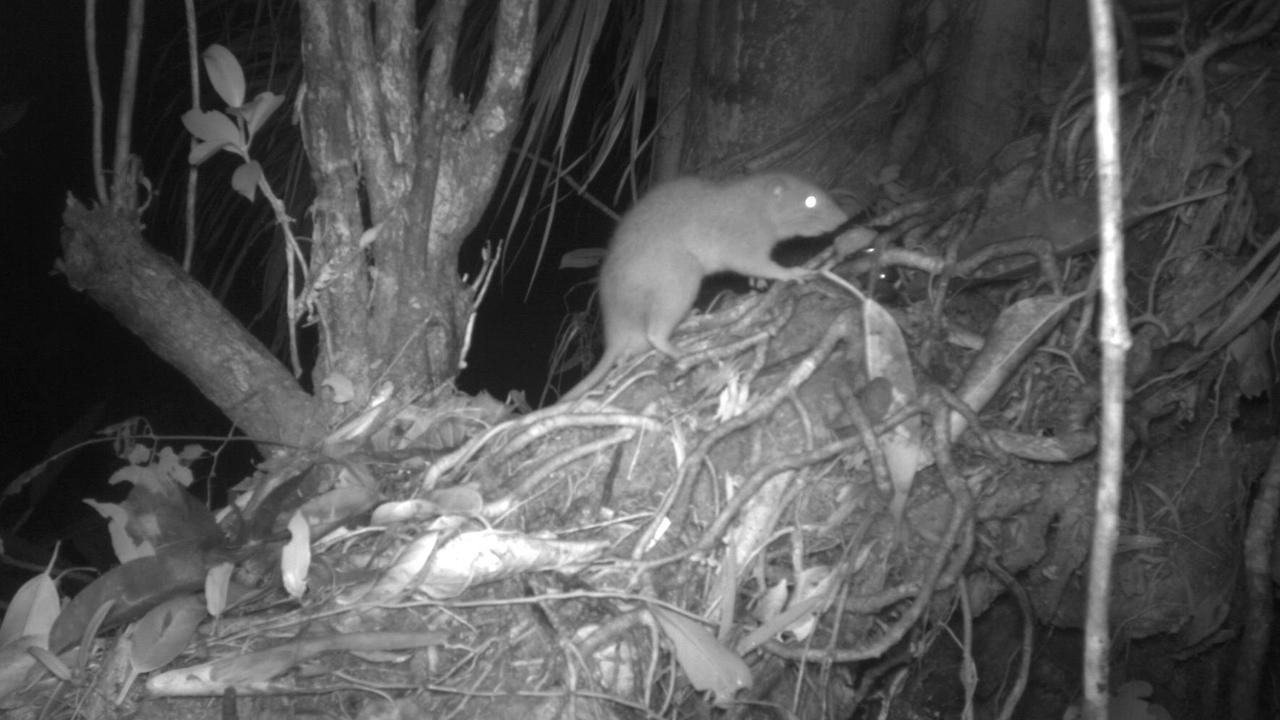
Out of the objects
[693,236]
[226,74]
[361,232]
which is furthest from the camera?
[693,236]

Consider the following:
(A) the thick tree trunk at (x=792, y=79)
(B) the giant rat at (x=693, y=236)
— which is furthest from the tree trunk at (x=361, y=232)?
(A) the thick tree trunk at (x=792, y=79)

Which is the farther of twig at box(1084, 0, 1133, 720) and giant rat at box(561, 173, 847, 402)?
giant rat at box(561, 173, 847, 402)

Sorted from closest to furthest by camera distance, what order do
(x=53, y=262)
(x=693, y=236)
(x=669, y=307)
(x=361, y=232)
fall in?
(x=361, y=232) < (x=669, y=307) < (x=693, y=236) < (x=53, y=262)

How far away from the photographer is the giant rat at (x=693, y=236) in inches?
128

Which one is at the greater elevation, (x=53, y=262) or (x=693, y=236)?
(x=693, y=236)

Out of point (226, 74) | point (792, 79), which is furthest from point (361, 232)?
point (792, 79)

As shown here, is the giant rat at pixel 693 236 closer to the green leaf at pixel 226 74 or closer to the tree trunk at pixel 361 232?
the tree trunk at pixel 361 232

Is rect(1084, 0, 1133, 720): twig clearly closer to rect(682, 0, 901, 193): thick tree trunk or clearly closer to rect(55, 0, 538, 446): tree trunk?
rect(55, 0, 538, 446): tree trunk

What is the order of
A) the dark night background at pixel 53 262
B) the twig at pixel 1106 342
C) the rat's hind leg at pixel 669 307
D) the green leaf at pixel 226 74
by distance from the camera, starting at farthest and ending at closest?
the dark night background at pixel 53 262
the rat's hind leg at pixel 669 307
the green leaf at pixel 226 74
the twig at pixel 1106 342

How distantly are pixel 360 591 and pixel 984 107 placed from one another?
2316 millimetres

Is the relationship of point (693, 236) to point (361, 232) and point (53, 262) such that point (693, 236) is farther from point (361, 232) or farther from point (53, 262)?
point (53, 262)

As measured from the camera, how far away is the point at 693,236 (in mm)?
3375

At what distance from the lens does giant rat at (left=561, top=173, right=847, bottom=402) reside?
324cm

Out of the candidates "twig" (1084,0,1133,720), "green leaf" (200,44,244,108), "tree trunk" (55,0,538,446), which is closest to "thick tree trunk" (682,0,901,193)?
"tree trunk" (55,0,538,446)
